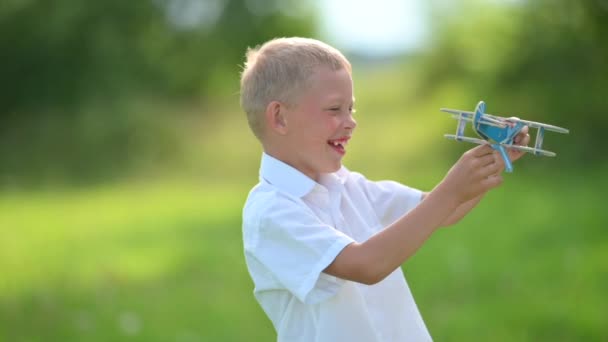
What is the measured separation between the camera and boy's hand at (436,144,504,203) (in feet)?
7.59

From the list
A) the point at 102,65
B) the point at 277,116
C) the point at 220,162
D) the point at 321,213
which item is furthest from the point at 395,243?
the point at 102,65

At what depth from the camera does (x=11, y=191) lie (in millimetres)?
10492

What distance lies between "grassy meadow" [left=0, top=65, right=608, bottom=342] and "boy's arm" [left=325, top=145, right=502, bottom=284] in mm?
2767

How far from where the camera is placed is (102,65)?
13164 millimetres

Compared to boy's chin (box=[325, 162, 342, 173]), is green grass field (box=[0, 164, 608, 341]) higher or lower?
lower

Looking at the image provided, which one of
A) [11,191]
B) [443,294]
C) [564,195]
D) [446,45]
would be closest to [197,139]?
[11,191]

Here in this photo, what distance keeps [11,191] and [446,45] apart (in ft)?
22.5

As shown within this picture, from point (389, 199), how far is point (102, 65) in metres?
11.0

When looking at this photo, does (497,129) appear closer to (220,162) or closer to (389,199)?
(389,199)

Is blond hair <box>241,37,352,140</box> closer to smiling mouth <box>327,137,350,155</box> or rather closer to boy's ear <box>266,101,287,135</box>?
boy's ear <box>266,101,287,135</box>

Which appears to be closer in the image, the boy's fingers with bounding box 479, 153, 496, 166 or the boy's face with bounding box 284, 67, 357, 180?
the boy's fingers with bounding box 479, 153, 496, 166

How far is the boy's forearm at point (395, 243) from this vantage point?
2.30 meters

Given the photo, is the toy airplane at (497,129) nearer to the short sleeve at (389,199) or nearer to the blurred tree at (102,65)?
the short sleeve at (389,199)

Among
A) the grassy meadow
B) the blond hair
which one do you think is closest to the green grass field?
the grassy meadow
